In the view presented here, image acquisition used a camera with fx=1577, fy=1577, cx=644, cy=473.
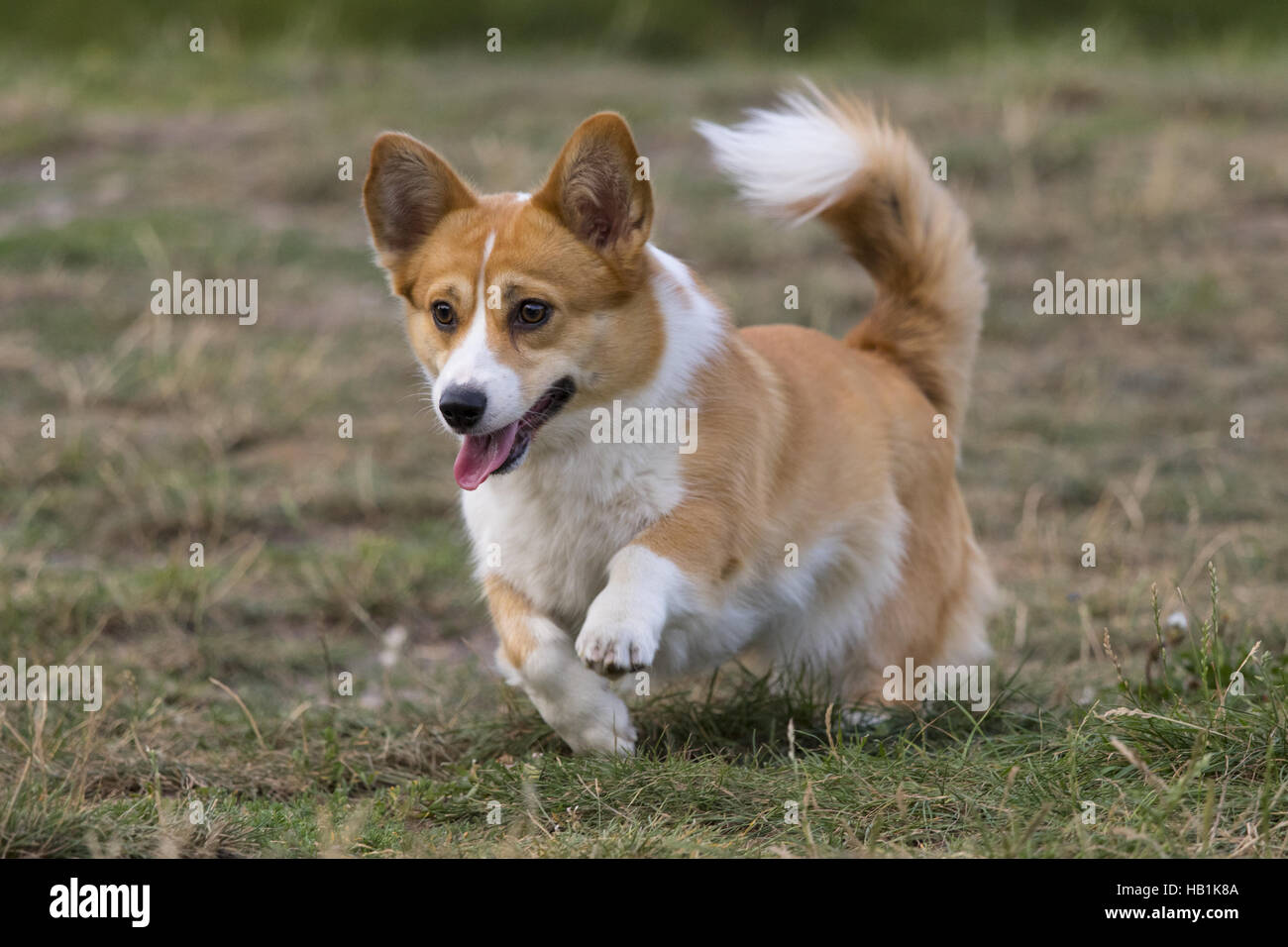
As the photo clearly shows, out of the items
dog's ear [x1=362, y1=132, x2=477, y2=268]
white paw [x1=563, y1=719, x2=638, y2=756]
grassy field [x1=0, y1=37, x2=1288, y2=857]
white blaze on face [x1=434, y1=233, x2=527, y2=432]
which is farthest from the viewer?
dog's ear [x1=362, y1=132, x2=477, y2=268]

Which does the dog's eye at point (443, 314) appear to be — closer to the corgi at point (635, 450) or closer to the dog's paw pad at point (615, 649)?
the corgi at point (635, 450)

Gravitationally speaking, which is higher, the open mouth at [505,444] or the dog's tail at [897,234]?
the dog's tail at [897,234]

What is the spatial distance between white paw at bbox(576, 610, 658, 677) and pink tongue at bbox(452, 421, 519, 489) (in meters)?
0.48

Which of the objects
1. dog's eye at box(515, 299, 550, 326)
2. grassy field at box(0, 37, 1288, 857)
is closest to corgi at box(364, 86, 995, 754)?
dog's eye at box(515, 299, 550, 326)

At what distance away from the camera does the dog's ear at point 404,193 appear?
12.9 feet

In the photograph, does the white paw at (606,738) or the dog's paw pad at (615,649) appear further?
the white paw at (606,738)

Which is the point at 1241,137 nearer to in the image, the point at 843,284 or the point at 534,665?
the point at 843,284

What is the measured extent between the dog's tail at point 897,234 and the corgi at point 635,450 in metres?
0.08

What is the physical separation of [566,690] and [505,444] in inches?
23.7

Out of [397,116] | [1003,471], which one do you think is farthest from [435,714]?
[397,116]

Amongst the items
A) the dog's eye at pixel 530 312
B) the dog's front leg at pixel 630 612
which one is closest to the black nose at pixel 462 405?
the dog's eye at pixel 530 312

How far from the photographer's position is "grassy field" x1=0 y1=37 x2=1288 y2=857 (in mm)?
3383

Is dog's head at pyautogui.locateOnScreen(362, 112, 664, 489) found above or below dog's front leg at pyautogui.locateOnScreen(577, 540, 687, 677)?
above

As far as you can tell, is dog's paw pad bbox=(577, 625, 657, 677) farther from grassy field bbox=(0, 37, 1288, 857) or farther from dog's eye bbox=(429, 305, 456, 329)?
dog's eye bbox=(429, 305, 456, 329)
